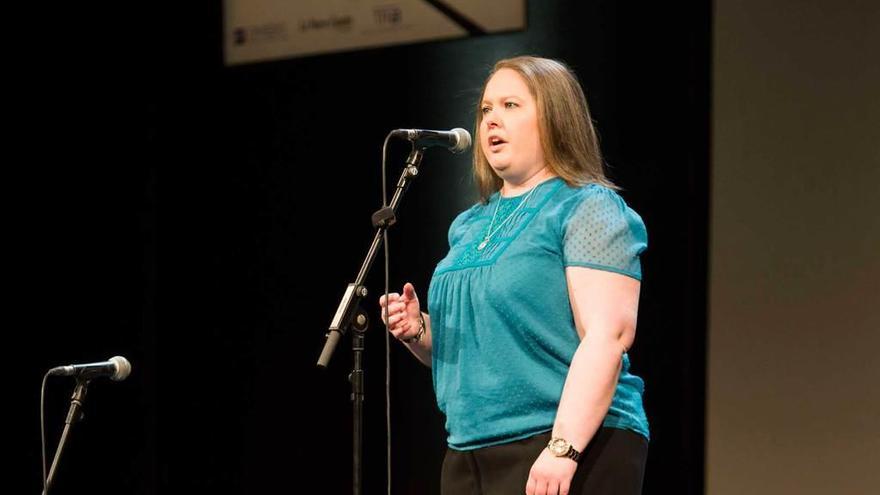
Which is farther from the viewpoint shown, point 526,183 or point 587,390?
point 526,183

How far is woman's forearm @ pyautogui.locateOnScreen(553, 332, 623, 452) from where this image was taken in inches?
70.3

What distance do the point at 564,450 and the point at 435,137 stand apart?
69cm

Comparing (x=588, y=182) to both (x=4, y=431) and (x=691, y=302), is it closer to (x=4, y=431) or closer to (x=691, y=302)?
(x=691, y=302)

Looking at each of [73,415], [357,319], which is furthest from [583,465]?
[73,415]

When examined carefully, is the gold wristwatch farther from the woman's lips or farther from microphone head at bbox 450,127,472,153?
microphone head at bbox 450,127,472,153

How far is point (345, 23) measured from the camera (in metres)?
3.77

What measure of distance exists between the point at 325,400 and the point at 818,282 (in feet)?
5.60

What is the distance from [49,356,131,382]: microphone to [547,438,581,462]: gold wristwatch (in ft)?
3.30

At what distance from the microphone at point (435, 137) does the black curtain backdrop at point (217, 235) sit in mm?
1037

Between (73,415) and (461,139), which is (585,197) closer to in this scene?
(461,139)

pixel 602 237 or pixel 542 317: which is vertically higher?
pixel 602 237

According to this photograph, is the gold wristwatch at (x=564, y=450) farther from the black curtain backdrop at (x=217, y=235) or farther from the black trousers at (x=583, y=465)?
the black curtain backdrop at (x=217, y=235)

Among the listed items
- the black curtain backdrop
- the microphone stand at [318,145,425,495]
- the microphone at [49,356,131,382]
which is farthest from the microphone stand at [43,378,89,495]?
the black curtain backdrop

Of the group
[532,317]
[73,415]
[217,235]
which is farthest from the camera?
[217,235]
